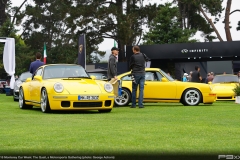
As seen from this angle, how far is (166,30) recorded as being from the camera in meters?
57.9

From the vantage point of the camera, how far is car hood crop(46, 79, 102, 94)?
14397 mm

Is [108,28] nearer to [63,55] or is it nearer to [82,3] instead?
[82,3]

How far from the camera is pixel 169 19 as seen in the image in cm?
5597

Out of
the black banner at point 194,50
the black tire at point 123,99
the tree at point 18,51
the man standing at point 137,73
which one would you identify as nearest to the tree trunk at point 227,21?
the black banner at point 194,50

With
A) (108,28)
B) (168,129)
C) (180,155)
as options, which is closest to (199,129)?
(168,129)

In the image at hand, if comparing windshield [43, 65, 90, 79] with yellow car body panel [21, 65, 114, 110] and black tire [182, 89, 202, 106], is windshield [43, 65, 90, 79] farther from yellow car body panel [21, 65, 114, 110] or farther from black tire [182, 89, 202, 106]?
black tire [182, 89, 202, 106]

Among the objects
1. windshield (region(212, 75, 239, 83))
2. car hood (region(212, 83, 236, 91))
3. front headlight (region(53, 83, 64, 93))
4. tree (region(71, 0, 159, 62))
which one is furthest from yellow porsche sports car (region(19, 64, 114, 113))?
tree (region(71, 0, 159, 62))

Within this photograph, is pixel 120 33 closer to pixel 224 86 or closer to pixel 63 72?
pixel 224 86

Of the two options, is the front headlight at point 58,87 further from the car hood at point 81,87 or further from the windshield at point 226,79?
the windshield at point 226,79

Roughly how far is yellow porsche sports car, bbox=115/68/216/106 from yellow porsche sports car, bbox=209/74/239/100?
3.94m

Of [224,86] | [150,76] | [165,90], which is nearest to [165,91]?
[165,90]

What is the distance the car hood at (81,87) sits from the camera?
14.4 m

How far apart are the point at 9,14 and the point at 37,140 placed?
234ft

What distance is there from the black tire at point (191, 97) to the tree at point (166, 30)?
36127mm
